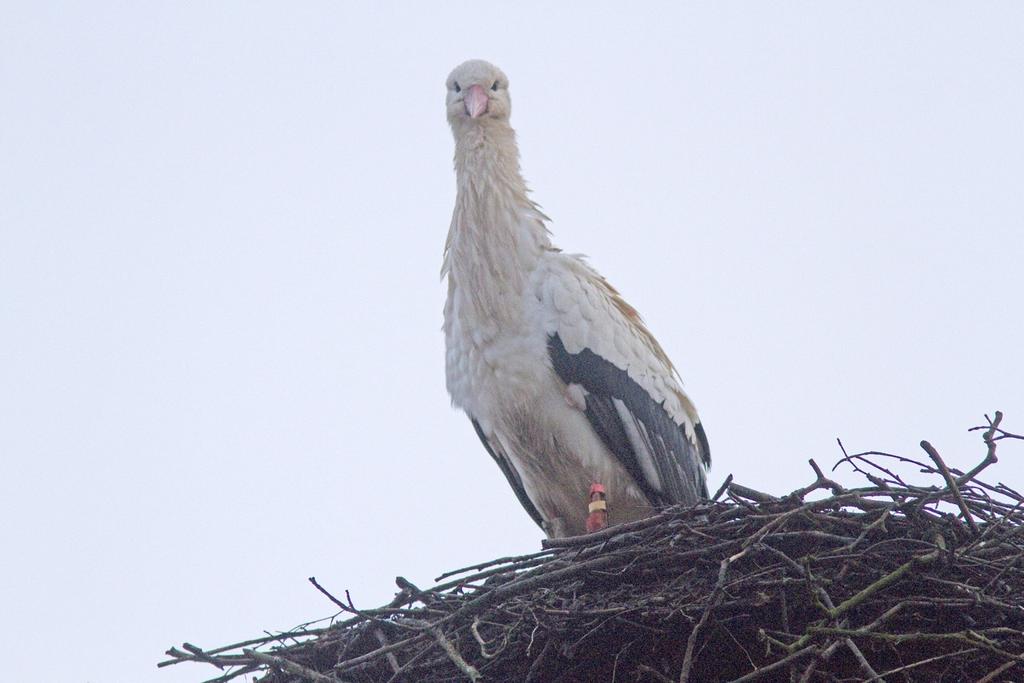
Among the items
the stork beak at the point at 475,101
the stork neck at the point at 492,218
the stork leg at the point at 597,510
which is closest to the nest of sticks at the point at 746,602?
the stork leg at the point at 597,510

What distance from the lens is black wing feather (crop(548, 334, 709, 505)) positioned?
4.80 meters

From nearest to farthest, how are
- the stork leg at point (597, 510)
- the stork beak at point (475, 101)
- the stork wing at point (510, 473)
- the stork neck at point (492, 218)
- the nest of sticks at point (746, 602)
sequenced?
the nest of sticks at point (746, 602) < the stork leg at point (597, 510) < the stork neck at point (492, 218) < the stork wing at point (510, 473) < the stork beak at point (475, 101)

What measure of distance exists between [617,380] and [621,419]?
13 cm

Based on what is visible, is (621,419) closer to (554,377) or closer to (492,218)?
(554,377)

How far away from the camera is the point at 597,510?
15.8 ft

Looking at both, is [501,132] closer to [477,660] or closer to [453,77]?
[453,77]

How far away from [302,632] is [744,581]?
4.08 ft

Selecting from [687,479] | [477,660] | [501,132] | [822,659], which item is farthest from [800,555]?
[501,132]

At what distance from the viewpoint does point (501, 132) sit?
5.40 m

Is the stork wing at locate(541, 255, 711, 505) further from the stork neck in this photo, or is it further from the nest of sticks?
the nest of sticks

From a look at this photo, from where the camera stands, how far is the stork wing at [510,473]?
5098 millimetres

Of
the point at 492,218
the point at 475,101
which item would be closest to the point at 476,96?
the point at 475,101

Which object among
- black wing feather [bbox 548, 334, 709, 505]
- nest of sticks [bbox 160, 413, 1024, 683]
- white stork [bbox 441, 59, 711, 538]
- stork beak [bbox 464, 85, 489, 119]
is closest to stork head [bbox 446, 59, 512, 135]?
stork beak [bbox 464, 85, 489, 119]

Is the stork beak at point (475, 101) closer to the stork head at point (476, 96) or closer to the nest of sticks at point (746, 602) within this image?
the stork head at point (476, 96)
